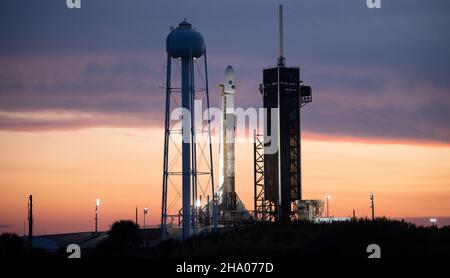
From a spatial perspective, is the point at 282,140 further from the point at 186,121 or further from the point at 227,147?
the point at 186,121

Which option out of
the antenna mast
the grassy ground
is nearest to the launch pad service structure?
the antenna mast

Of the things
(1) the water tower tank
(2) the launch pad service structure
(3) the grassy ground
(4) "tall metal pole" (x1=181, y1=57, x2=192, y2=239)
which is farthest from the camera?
(2) the launch pad service structure

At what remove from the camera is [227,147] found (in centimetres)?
12369

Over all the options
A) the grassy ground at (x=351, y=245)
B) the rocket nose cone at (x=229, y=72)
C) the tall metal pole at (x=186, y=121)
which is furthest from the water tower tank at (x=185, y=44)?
the rocket nose cone at (x=229, y=72)

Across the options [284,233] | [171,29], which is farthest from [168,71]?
[284,233]

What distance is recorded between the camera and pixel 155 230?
413ft

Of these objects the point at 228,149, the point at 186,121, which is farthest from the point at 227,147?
the point at 186,121

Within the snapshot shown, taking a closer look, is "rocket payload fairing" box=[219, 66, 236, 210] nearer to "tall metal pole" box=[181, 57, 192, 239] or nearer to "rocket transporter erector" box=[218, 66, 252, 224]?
"rocket transporter erector" box=[218, 66, 252, 224]

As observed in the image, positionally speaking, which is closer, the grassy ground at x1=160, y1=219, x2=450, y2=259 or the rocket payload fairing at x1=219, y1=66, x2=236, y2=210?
the grassy ground at x1=160, y1=219, x2=450, y2=259

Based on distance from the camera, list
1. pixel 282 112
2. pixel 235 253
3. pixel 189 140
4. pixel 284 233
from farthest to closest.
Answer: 1. pixel 282 112
2. pixel 189 140
3. pixel 284 233
4. pixel 235 253

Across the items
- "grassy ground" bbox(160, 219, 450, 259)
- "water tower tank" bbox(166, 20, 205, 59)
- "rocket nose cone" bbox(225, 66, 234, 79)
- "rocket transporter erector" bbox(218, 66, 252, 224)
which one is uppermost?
"rocket nose cone" bbox(225, 66, 234, 79)

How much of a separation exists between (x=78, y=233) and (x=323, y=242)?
230 feet

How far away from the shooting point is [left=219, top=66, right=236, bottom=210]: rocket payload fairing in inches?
4845
